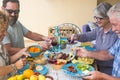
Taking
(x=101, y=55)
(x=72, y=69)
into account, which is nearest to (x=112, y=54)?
(x=101, y=55)

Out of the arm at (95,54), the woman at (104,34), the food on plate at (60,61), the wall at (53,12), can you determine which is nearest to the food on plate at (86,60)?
the arm at (95,54)

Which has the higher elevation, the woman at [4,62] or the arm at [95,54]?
the woman at [4,62]

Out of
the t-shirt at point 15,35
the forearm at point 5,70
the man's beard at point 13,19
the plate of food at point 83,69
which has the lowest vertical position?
the plate of food at point 83,69

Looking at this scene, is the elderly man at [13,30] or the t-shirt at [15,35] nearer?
the elderly man at [13,30]

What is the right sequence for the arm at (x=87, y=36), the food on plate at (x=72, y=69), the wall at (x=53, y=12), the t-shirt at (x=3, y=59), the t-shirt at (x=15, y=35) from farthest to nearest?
the wall at (x=53, y=12) < the arm at (x=87, y=36) < the t-shirt at (x=15, y=35) < the food on plate at (x=72, y=69) < the t-shirt at (x=3, y=59)

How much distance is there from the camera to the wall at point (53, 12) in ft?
13.2

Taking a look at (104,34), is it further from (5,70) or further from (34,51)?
(5,70)

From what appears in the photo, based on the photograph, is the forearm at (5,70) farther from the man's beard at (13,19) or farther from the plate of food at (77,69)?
the man's beard at (13,19)

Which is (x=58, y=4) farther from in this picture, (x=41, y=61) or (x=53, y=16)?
(x=41, y=61)

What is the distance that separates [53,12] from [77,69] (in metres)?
2.60

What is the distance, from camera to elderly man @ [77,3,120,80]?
1539mm

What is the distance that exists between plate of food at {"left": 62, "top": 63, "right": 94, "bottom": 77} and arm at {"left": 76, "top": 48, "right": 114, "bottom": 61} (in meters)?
0.26

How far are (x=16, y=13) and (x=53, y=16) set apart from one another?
85.0 inches

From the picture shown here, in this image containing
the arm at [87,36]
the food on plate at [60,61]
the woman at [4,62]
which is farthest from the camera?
the arm at [87,36]
